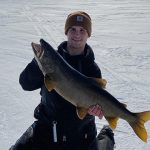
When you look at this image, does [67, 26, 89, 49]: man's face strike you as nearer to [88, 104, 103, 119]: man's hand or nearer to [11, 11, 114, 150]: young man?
[11, 11, 114, 150]: young man

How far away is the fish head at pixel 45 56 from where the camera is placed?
3.22m

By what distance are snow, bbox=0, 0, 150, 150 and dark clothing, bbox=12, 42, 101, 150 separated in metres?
0.63

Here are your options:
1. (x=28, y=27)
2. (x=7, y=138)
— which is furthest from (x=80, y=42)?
(x=28, y=27)

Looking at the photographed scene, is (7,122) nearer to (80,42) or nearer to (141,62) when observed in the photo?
(80,42)

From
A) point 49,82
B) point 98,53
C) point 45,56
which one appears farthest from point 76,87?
point 98,53

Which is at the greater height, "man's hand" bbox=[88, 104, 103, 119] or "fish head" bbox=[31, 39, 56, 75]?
"fish head" bbox=[31, 39, 56, 75]

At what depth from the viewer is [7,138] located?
4.77m

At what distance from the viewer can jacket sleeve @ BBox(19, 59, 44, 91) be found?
3.88 meters

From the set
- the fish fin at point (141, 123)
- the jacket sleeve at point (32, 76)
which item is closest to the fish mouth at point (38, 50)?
the jacket sleeve at point (32, 76)

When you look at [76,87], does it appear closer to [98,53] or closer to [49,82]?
[49,82]

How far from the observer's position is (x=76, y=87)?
131 inches

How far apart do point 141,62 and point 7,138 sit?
4370 mm

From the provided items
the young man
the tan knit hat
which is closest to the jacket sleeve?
the young man

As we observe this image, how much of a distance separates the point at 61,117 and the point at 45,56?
94 centimetres
